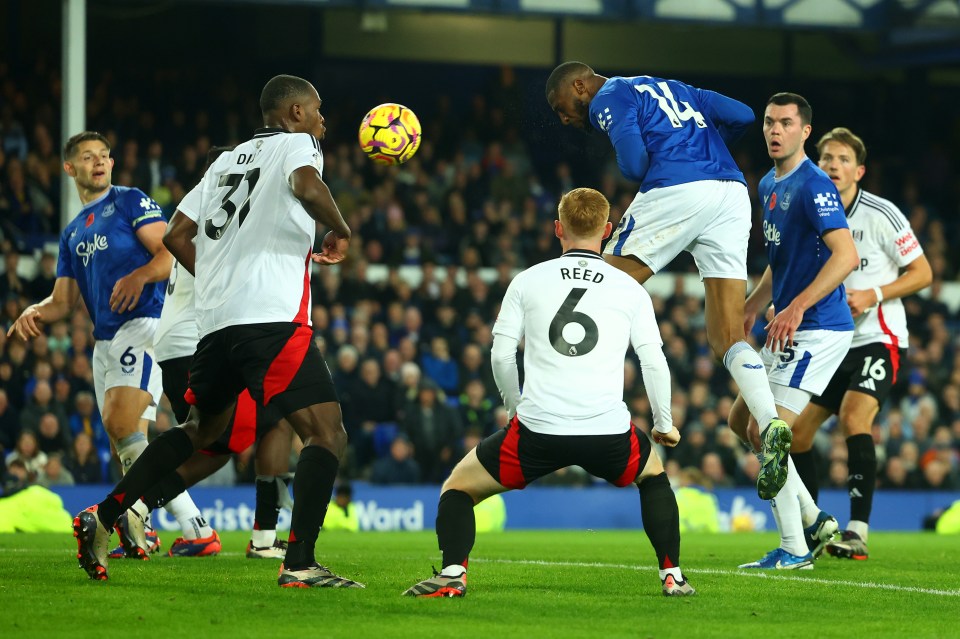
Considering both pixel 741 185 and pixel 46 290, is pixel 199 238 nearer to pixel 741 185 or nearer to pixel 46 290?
pixel 741 185

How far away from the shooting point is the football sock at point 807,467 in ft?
29.4

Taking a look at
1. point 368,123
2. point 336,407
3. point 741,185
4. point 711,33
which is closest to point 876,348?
point 741,185

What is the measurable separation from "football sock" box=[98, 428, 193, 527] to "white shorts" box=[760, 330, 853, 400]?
3522 millimetres

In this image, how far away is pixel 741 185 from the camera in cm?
788

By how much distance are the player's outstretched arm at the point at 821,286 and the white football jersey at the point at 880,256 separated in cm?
183

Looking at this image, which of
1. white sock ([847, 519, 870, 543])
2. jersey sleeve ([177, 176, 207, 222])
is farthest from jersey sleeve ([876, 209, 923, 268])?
jersey sleeve ([177, 176, 207, 222])

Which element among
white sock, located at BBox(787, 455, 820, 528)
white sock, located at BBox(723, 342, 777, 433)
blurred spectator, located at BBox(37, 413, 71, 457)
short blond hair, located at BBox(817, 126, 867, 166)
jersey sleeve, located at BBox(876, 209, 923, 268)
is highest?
short blond hair, located at BBox(817, 126, 867, 166)

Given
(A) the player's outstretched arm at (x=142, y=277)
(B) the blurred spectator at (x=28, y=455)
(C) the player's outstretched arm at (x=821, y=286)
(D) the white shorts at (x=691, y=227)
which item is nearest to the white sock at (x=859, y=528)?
(C) the player's outstretched arm at (x=821, y=286)

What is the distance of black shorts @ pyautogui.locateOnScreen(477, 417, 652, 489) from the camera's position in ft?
19.4

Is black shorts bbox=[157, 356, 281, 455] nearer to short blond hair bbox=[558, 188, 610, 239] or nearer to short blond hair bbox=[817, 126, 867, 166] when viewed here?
short blond hair bbox=[558, 188, 610, 239]

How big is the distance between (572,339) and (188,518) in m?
3.55

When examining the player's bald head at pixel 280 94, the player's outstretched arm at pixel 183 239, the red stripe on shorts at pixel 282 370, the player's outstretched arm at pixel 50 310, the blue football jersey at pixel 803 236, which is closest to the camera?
the red stripe on shorts at pixel 282 370

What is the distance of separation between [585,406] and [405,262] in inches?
554

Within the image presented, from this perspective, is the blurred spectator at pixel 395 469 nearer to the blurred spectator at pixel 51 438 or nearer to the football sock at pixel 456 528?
the blurred spectator at pixel 51 438
